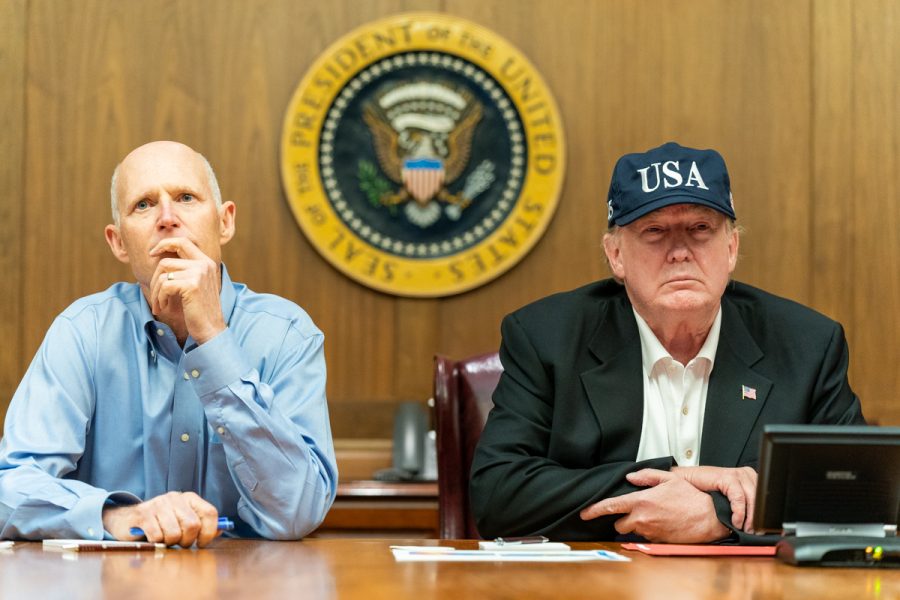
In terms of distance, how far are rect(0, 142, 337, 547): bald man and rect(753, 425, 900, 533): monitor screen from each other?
770 mm

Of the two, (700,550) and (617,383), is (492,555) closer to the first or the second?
(700,550)

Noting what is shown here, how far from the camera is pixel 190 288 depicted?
76.0 inches

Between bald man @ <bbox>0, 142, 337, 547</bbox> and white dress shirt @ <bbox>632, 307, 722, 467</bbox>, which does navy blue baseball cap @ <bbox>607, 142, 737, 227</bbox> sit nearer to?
white dress shirt @ <bbox>632, 307, 722, 467</bbox>

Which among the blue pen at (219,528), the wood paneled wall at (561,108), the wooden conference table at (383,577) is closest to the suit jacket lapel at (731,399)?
the wooden conference table at (383,577)

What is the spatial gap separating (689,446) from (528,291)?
5.69 feet

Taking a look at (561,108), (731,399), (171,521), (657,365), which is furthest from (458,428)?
(561,108)

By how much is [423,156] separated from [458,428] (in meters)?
1.70

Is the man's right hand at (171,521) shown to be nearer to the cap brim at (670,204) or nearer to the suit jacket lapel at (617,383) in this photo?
the suit jacket lapel at (617,383)

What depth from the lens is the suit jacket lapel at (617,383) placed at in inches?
85.4

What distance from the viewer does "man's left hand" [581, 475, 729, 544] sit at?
1866 millimetres

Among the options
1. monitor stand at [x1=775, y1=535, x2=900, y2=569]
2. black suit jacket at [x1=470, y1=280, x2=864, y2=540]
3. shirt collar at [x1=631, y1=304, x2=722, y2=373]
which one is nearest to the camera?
monitor stand at [x1=775, y1=535, x2=900, y2=569]

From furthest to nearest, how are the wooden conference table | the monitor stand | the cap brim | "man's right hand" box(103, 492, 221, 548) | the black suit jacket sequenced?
the cap brim, the black suit jacket, "man's right hand" box(103, 492, 221, 548), the monitor stand, the wooden conference table

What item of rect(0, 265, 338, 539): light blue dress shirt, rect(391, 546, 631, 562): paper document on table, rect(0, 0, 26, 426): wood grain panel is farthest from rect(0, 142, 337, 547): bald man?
rect(0, 0, 26, 426): wood grain panel

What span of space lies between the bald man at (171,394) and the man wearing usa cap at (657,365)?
40 cm
